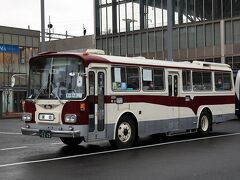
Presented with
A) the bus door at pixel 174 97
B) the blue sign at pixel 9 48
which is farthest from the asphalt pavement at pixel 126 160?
the blue sign at pixel 9 48

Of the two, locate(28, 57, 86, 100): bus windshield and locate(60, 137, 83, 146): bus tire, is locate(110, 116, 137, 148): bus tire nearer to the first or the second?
locate(60, 137, 83, 146): bus tire

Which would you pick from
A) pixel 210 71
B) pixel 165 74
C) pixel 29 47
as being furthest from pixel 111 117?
pixel 29 47

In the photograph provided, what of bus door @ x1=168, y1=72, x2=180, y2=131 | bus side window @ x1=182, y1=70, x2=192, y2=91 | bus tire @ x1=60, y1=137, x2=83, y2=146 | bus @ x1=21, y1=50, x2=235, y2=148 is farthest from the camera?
bus side window @ x1=182, y1=70, x2=192, y2=91

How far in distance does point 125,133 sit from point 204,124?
16.6 ft

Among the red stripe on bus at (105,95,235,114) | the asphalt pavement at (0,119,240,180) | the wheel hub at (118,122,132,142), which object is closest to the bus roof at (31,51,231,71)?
the red stripe on bus at (105,95,235,114)

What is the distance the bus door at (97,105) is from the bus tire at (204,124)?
5.68 meters

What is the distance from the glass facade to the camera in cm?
4934

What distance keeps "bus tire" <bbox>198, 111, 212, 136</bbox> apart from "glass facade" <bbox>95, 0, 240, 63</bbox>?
3110 centimetres

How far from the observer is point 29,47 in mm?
60125

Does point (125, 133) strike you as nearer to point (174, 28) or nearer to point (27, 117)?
point (27, 117)

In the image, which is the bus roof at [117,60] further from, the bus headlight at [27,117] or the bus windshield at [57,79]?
the bus headlight at [27,117]

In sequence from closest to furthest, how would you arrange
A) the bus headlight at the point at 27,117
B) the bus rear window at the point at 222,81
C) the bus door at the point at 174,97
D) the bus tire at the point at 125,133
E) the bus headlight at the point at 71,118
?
the bus headlight at the point at 71,118
the bus headlight at the point at 27,117
the bus tire at the point at 125,133
the bus door at the point at 174,97
the bus rear window at the point at 222,81

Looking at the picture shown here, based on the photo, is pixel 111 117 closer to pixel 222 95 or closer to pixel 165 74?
pixel 165 74

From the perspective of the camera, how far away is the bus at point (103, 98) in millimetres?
13180
